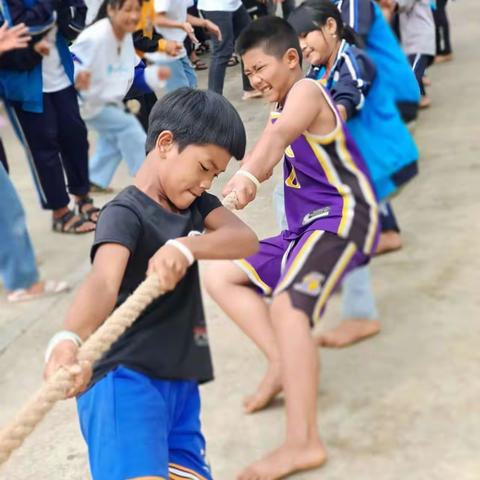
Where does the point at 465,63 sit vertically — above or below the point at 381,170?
below

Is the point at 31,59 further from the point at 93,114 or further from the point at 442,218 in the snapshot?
the point at 442,218

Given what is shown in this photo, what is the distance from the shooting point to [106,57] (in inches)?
89.7

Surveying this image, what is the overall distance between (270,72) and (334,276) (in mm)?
594

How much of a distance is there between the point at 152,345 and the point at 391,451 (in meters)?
0.88

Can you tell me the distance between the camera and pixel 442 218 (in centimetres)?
351

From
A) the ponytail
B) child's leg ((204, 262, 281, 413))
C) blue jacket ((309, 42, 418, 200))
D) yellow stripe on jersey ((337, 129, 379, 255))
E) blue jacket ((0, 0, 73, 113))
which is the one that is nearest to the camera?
yellow stripe on jersey ((337, 129, 379, 255))

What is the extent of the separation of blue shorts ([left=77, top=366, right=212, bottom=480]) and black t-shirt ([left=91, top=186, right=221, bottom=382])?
0.09ft

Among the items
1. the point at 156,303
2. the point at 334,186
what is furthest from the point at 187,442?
the point at 334,186

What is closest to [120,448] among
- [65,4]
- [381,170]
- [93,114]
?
[381,170]

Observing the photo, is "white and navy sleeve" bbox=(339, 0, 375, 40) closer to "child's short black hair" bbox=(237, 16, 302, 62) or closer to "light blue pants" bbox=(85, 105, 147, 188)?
"child's short black hair" bbox=(237, 16, 302, 62)

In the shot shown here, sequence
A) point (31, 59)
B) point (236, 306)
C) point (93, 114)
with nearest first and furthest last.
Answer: point (236, 306) < point (31, 59) < point (93, 114)

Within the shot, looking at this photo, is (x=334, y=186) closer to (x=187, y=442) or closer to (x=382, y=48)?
(x=382, y=48)

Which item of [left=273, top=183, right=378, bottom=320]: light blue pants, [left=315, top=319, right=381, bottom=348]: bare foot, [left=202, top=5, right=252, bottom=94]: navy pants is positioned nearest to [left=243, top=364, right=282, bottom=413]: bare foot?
[left=315, top=319, right=381, bottom=348]: bare foot

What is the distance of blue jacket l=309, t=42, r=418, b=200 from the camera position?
95.0 inches
